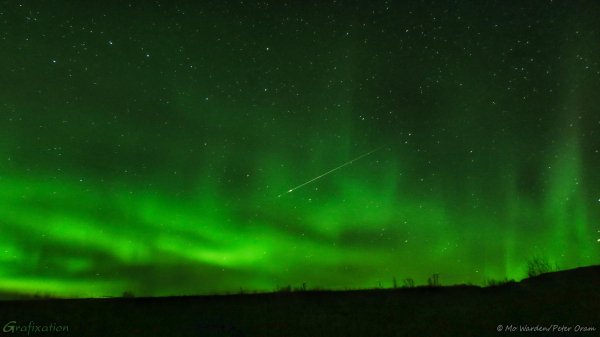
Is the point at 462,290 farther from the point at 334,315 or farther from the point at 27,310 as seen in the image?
the point at 27,310

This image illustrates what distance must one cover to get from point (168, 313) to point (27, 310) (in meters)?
4.31

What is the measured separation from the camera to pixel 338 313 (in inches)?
424

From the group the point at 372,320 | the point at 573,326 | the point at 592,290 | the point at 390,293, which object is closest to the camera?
the point at 573,326

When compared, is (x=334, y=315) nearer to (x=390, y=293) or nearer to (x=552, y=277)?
(x=390, y=293)

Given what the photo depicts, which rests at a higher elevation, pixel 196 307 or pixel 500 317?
pixel 196 307

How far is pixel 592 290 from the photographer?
11.1m

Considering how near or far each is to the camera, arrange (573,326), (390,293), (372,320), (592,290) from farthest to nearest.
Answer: (390,293) < (592,290) < (372,320) < (573,326)

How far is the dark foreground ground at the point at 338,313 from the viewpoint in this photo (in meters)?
9.92

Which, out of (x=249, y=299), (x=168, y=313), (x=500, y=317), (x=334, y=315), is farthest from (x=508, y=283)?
(x=168, y=313)

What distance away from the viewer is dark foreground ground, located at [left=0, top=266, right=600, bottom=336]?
32.6 feet

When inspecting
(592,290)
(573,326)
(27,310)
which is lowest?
(573,326)

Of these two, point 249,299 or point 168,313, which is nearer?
point 168,313

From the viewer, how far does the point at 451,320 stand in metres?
10.3

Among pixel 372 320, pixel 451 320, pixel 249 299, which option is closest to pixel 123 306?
pixel 249 299
